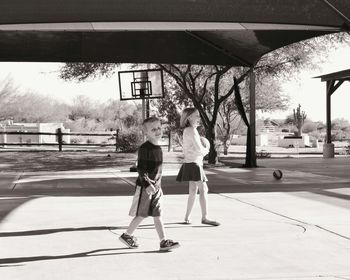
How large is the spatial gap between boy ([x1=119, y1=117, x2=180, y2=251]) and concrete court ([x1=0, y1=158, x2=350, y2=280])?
0.54 feet

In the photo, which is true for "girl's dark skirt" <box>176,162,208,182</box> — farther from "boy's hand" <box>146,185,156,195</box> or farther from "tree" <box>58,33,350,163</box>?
"tree" <box>58,33,350,163</box>

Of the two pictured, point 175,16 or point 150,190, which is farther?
point 175,16

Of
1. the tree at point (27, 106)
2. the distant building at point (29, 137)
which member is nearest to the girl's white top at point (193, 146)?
the distant building at point (29, 137)

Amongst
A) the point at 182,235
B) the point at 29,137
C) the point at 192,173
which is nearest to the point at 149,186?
the point at 182,235

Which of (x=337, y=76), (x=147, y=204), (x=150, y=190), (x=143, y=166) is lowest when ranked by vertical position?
(x=147, y=204)

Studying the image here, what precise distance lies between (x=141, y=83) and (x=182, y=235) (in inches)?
525

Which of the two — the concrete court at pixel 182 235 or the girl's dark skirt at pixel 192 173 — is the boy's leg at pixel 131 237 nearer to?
the concrete court at pixel 182 235

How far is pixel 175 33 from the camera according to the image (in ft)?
57.4

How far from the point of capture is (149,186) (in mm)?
6516

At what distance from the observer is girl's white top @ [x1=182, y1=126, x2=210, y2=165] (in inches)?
318

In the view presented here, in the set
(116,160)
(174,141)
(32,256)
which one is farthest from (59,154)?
(32,256)

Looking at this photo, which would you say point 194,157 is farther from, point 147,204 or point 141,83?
point 141,83

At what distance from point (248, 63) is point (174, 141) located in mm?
17302

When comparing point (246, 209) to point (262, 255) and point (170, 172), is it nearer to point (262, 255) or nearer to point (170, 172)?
point (262, 255)
